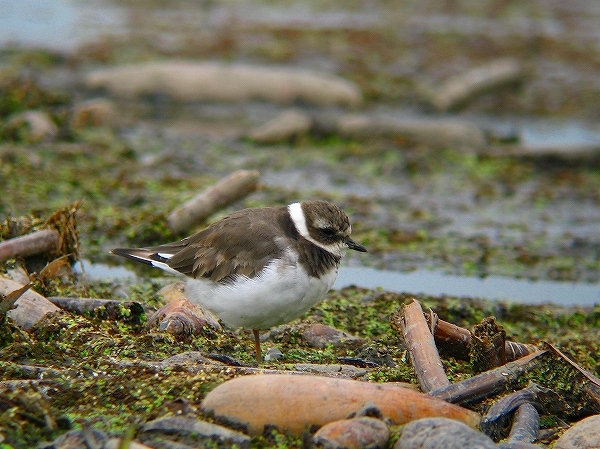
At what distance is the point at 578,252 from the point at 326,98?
5712mm

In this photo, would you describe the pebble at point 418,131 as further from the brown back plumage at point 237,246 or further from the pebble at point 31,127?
the brown back plumage at point 237,246

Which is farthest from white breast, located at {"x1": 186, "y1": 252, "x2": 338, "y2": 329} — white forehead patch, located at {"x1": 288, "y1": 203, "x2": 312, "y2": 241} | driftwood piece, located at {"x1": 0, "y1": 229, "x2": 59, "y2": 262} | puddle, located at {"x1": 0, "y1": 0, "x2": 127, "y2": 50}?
puddle, located at {"x1": 0, "y1": 0, "x2": 127, "y2": 50}

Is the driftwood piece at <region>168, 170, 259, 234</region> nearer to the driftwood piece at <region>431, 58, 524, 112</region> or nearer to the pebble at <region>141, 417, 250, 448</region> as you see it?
the pebble at <region>141, 417, 250, 448</region>

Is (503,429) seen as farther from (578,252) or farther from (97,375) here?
(578,252)

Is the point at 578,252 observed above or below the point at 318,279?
below

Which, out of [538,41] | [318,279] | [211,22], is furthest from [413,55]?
[318,279]

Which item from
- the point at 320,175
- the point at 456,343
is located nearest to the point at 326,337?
the point at 456,343

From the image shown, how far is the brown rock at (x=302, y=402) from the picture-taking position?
160 inches

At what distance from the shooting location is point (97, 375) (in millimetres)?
4477

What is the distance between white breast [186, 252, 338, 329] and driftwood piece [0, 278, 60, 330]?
3.52ft

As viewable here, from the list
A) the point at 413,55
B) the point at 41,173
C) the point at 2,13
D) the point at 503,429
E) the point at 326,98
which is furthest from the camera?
the point at 2,13

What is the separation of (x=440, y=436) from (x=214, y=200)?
4.15 m

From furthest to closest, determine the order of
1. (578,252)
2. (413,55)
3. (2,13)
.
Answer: (2,13), (413,55), (578,252)

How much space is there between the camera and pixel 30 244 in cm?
632
